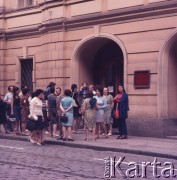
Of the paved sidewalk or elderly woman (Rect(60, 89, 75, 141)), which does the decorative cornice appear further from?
the paved sidewalk

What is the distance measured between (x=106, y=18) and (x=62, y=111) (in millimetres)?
4772

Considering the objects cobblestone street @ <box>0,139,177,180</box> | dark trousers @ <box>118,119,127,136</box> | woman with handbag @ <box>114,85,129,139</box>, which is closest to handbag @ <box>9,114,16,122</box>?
cobblestone street @ <box>0,139,177,180</box>

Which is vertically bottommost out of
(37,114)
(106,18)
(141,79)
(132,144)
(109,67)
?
(132,144)

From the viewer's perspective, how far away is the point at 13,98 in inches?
811

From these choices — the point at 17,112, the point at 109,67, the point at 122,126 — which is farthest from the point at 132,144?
the point at 109,67

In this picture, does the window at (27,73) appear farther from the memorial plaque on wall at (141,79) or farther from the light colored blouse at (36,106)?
the light colored blouse at (36,106)

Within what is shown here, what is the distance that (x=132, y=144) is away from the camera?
1731 centimetres

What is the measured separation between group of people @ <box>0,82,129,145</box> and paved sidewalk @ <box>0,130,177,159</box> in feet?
1.31

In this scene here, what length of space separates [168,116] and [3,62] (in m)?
9.86

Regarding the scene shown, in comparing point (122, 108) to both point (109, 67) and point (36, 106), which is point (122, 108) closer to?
point (36, 106)

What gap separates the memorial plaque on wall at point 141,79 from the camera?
Answer: 19.8 meters

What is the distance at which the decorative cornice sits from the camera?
19228 millimetres

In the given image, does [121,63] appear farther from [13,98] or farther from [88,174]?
[88,174]

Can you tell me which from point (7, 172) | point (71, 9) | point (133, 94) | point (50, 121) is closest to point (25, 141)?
point (50, 121)
